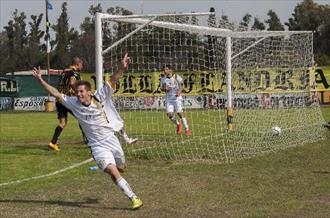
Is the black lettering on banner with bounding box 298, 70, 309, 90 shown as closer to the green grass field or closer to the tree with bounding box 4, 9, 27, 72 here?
the green grass field

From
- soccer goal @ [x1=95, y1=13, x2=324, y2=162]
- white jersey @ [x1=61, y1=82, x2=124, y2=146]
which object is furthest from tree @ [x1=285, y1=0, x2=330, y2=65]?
white jersey @ [x1=61, y1=82, x2=124, y2=146]

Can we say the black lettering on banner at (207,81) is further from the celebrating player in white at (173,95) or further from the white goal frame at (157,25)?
the white goal frame at (157,25)

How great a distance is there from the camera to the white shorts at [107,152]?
7988mm

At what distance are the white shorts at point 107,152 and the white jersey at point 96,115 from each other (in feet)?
0.20

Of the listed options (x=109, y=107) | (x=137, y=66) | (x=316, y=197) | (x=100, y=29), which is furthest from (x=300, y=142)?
(x=109, y=107)

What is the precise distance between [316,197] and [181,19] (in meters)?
7.64

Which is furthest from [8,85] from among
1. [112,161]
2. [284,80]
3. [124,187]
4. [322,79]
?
[124,187]

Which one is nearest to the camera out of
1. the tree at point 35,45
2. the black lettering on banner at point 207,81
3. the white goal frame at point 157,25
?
the white goal frame at point 157,25

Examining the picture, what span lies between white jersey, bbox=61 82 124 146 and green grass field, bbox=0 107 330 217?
961 millimetres

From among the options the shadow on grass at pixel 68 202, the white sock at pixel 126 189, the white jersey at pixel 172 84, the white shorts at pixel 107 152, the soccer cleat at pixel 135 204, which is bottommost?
the shadow on grass at pixel 68 202

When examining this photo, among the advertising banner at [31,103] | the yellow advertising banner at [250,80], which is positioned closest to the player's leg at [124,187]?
the yellow advertising banner at [250,80]

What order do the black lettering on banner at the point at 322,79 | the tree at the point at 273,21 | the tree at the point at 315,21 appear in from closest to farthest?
the black lettering on banner at the point at 322,79, the tree at the point at 315,21, the tree at the point at 273,21

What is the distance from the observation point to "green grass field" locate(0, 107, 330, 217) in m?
7.84

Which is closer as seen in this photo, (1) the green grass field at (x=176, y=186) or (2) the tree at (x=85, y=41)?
(1) the green grass field at (x=176, y=186)
